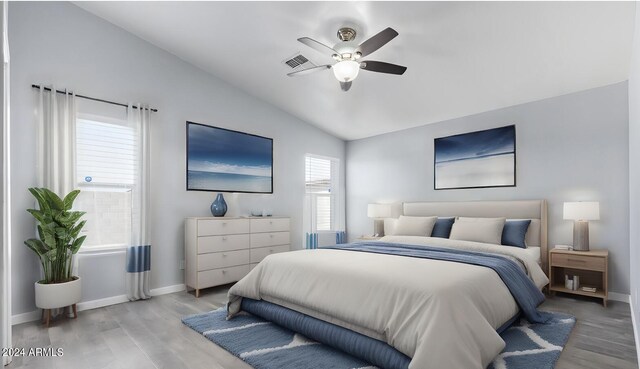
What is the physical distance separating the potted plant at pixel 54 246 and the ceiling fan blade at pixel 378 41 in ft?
9.79

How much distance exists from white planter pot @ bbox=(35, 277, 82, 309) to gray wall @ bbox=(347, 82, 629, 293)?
15.2 ft

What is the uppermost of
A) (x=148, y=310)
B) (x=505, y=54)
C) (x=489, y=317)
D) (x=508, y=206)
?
(x=505, y=54)

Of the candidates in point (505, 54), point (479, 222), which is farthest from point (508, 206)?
point (505, 54)

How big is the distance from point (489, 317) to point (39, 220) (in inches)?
149

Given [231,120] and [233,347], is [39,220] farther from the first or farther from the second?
[231,120]

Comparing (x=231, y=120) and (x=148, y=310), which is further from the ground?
(x=231, y=120)

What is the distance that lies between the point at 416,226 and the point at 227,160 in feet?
9.21

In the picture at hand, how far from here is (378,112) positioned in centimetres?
523

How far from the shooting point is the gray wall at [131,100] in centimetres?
329

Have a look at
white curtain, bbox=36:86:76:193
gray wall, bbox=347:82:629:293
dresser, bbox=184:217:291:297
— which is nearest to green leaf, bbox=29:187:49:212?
white curtain, bbox=36:86:76:193

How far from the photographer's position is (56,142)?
134 inches

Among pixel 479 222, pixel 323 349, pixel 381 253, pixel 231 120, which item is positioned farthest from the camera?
pixel 231 120

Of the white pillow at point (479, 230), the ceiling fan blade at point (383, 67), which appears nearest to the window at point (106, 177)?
the ceiling fan blade at point (383, 67)

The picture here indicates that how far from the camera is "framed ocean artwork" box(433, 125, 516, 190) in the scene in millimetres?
4621
